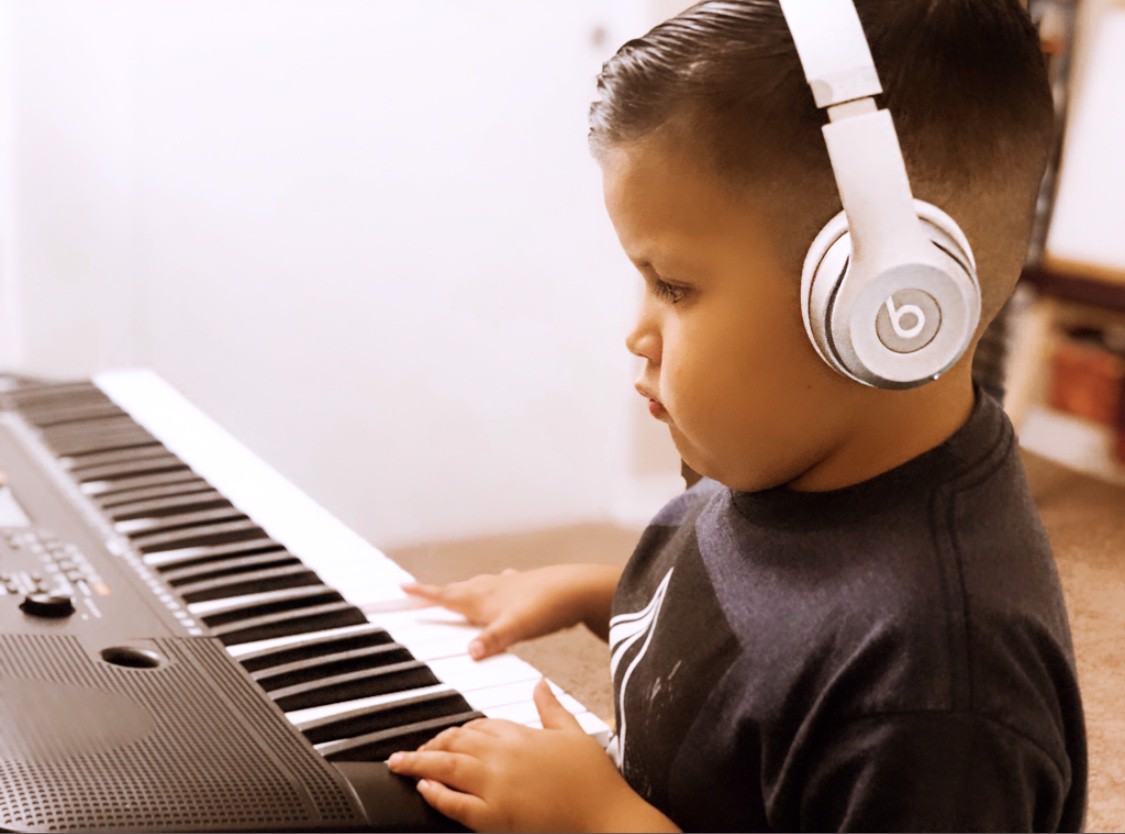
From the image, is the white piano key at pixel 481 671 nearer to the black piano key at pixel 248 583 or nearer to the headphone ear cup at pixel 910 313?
the black piano key at pixel 248 583

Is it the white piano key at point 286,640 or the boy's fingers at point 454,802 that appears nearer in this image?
the boy's fingers at point 454,802

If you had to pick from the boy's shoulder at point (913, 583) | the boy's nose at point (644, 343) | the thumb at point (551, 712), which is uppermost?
the boy's nose at point (644, 343)

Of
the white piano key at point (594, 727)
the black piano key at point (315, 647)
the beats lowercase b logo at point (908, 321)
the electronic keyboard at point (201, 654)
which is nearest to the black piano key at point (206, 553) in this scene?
the electronic keyboard at point (201, 654)

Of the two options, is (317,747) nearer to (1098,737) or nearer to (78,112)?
(1098,737)

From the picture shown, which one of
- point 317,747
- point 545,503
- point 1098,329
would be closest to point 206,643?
point 317,747

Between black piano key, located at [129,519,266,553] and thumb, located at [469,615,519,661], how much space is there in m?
0.16

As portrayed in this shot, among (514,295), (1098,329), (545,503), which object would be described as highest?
(1098,329)

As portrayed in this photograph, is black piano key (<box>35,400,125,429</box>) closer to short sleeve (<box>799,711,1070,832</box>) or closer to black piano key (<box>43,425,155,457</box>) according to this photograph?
black piano key (<box>43,425,155,457</box>)

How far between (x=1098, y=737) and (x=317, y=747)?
→ 0.98 feet

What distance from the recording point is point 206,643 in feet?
2.17

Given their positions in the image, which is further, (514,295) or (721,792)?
(514,295)

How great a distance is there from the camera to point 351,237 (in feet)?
7.02

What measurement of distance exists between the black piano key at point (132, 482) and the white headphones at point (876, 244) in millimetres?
543

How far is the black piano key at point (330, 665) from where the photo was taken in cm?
63
